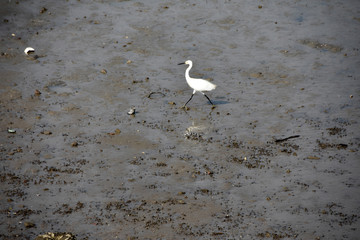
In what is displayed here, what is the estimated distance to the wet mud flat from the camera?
33.6ft

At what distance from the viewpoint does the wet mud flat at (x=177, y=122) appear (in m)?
10.2

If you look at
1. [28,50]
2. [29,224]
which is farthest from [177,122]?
[28,50]

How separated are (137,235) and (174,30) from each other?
473 inches

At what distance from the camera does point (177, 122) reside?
1406 centimetres

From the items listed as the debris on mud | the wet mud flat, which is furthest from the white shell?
the debris on mud

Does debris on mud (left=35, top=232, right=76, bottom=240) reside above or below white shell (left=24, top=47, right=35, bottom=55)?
above

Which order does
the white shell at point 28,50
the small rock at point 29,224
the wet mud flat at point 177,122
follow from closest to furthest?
the small rock at point 29,224 → the wet mud flat at point 177,122 → the white shell at point 28,50

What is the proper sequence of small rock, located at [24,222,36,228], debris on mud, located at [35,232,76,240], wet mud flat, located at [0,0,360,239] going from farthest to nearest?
wet mud flat, located at [0,0,360,239]
small rock, located at [24,222,36,228]
debris on mud, located at [35,232,76,240]

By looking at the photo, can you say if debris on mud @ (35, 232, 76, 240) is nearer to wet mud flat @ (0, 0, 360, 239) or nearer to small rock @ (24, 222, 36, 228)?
wet mud flat @ (0, 0, 360, 239)

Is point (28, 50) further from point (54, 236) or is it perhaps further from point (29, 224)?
point (54, 236)

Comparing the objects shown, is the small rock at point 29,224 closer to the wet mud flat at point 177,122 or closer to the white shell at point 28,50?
the wet mud flat at point 177,122

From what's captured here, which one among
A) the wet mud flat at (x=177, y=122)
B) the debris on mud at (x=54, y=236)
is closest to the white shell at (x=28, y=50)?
the wet mud flat at (x=177, y=122)

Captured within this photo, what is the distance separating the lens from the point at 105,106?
576 inches

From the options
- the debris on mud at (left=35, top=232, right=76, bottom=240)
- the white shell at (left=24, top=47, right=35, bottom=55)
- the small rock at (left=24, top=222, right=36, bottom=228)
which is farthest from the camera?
the white shell at (left=24, top=47, right=35, bottom=55)
